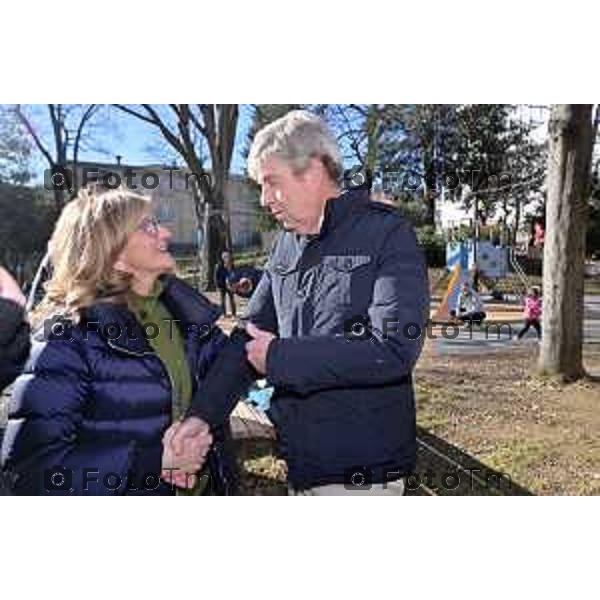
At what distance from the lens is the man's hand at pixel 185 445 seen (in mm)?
2100

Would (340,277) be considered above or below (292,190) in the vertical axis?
below

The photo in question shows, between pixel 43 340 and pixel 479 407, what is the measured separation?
1675mm

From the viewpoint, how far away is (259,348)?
208cm

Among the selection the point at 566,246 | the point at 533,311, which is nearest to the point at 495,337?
the point at 533,311

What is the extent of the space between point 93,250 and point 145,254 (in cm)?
15

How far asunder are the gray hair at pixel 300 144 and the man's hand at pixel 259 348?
17.7 inches

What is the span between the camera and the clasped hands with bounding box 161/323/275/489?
82.4 inches

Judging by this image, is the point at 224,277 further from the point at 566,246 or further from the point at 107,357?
the point at 566,246

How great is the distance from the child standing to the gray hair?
1174 mm

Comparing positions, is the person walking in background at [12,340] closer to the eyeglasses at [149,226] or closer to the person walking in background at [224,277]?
the eyeglasses at [149,226]

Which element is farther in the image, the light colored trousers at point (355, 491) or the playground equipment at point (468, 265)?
the playground equipment at point (468, 265)

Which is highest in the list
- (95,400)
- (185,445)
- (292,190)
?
(292,190)

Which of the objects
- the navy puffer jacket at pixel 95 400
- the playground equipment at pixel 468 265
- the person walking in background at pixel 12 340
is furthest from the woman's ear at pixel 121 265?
the playground equipment at pixel 468 265
